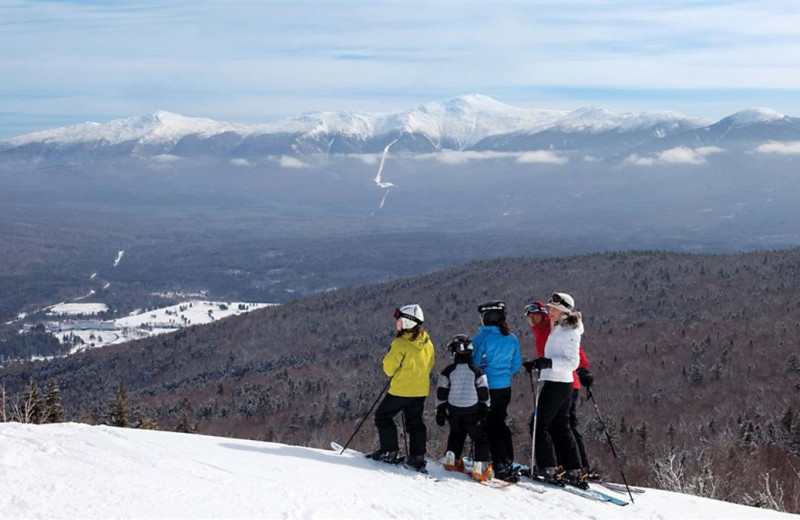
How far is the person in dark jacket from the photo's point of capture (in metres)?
10.5

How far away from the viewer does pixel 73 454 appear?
28.9 feet

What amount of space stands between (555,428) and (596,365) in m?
60.7

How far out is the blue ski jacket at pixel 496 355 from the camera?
35.3 feet

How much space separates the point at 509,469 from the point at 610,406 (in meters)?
48.5

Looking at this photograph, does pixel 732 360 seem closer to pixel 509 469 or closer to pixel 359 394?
pixel 359 394

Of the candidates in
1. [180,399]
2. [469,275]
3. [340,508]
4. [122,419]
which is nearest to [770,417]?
[122,419]

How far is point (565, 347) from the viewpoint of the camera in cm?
1052

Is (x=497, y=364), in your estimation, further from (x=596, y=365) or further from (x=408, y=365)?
(x=596, y=365)

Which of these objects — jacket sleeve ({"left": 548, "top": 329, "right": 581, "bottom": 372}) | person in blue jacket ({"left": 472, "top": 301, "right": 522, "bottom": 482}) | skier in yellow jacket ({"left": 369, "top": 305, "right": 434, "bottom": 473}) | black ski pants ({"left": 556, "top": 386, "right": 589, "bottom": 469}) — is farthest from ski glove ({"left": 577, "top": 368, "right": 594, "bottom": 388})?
skier in yellow jacket ({"left": 369, "top": 305, "right": 434, "bottom": 473})

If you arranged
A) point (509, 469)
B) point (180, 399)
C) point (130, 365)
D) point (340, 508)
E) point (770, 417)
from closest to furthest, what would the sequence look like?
1. point (340, 508)
2. point (509, 469)
3. point (770, 417)
4. point (180, 399)
5. point (130, 365)

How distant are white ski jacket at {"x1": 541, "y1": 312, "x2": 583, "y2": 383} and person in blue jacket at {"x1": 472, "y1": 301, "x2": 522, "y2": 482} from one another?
19.8 inches

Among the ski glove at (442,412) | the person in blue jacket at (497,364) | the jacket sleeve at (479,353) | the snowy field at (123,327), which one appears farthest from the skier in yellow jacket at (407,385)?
the snowy field at (123,327)

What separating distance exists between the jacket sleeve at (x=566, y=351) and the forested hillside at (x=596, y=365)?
4104 millimetres

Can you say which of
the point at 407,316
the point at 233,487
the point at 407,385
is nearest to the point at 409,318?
the point at 407,316
